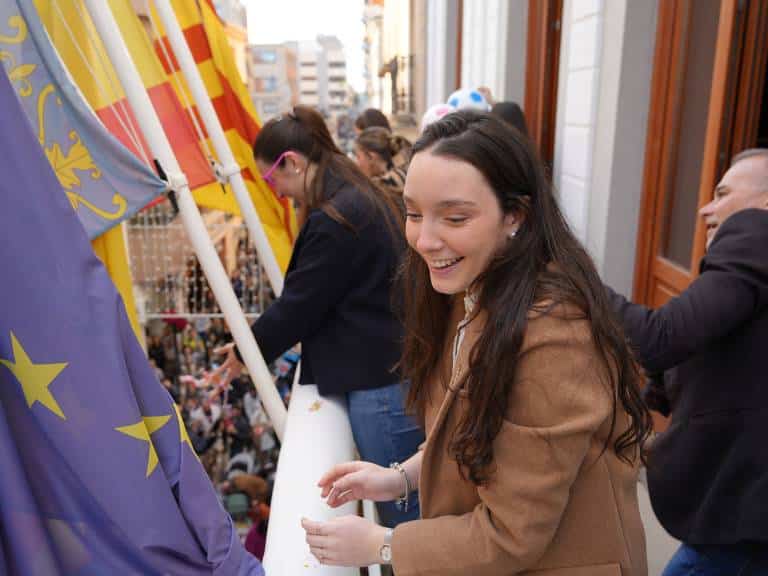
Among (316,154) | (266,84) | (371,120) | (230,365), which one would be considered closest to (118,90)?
(316,154)

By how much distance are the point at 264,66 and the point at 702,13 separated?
7871 centimetres

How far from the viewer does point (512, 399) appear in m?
1.10

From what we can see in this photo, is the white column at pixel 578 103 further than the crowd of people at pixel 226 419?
No

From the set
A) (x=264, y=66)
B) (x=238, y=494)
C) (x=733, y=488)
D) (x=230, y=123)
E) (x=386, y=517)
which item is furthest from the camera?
(x=264, y=66)

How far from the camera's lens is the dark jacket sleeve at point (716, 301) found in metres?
1.56

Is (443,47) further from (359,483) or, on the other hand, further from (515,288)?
(515,288)

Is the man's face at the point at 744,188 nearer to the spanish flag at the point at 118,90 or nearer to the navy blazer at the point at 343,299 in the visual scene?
the navy blazer at the point at 343,299

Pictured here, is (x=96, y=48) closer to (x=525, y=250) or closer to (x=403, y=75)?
(x=525, y=250)

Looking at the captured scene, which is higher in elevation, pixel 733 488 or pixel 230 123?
pixel 230 123

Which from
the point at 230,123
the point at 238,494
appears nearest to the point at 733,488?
the point at 230,123

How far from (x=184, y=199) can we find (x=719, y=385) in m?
1.85

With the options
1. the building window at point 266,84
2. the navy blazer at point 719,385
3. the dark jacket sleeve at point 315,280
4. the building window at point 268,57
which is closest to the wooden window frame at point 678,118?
the navy blazer at point 719,385

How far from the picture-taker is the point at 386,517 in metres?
2.29

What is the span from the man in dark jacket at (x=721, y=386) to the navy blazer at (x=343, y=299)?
83 centimetres
